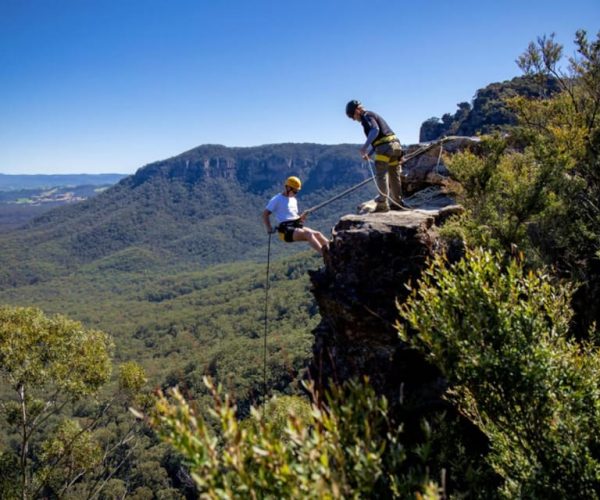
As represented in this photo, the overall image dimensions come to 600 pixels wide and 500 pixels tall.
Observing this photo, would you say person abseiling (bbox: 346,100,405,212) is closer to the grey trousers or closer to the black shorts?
the grey trousers

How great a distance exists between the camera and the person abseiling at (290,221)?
1009 cm

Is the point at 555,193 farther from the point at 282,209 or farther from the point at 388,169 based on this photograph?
the point at 282,209

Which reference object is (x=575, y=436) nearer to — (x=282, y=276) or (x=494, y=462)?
(x=494, y=462)

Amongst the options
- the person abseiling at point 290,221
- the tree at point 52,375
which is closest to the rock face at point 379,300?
the person abseiling at point 290,221

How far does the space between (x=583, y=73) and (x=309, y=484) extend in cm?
1260

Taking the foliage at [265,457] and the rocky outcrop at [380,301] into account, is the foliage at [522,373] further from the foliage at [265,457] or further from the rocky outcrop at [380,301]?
the rocky outcrop at [380,301]

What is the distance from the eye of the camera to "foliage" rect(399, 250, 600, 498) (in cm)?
505

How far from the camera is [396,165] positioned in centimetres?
1177

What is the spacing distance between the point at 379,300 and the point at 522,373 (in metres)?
4.03

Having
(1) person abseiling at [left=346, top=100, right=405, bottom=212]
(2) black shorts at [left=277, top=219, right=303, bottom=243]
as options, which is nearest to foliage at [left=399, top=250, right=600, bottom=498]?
(2) black shorts at [left=277, top=219, right=303, bottom=243]

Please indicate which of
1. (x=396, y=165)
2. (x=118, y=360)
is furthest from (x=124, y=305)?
(x=396, y=165)

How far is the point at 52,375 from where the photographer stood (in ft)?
50.2

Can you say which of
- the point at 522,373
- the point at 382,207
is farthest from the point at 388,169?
the point at 522,373

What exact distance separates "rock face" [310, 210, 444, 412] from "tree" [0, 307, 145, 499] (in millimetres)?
11003
